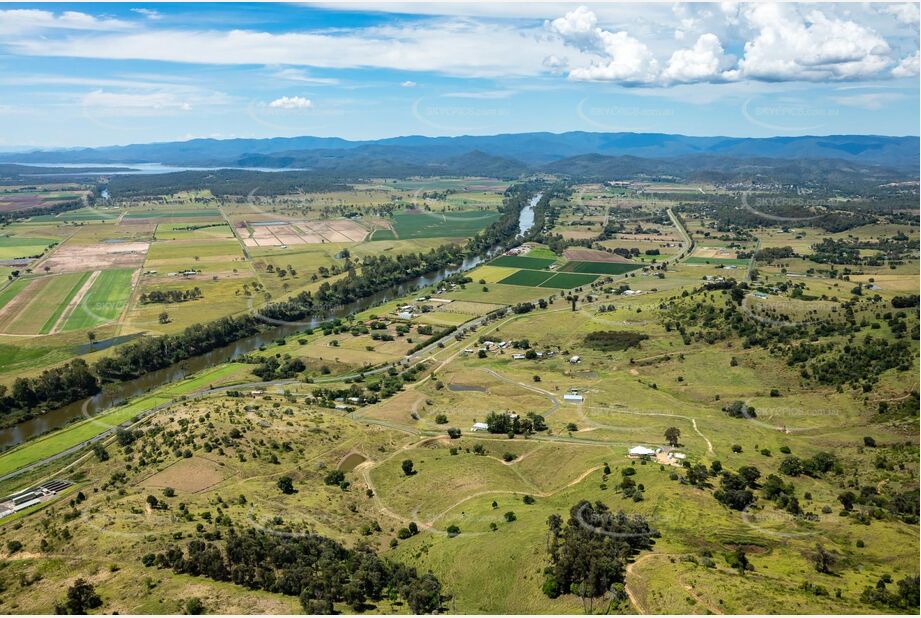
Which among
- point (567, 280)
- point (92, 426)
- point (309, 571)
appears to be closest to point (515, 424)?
point (309, 571)

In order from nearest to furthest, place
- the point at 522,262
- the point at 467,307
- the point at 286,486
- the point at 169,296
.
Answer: the point at 286,486
the point at 467,307
the point at 169,296
the point at 522,262

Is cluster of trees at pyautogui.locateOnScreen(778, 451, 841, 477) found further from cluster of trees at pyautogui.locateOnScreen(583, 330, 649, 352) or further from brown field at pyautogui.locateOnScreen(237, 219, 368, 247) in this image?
brown field at pyautogui.locateOnScreen(237, 219, 368, 247)

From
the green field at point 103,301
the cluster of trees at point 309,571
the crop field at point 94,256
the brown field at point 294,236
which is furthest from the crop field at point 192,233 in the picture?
the cluster of trees at point 309,571

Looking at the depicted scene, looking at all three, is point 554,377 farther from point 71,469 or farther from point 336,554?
point 71,469

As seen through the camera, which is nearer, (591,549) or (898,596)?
(898,596)

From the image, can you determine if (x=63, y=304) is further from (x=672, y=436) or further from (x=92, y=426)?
(x=672, y=436)

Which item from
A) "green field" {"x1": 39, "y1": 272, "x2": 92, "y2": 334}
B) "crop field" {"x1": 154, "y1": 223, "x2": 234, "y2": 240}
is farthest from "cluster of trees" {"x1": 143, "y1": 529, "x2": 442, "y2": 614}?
"crop field" {"x1": 154, "y1": 223, "x2": 234, "y2": 240}
